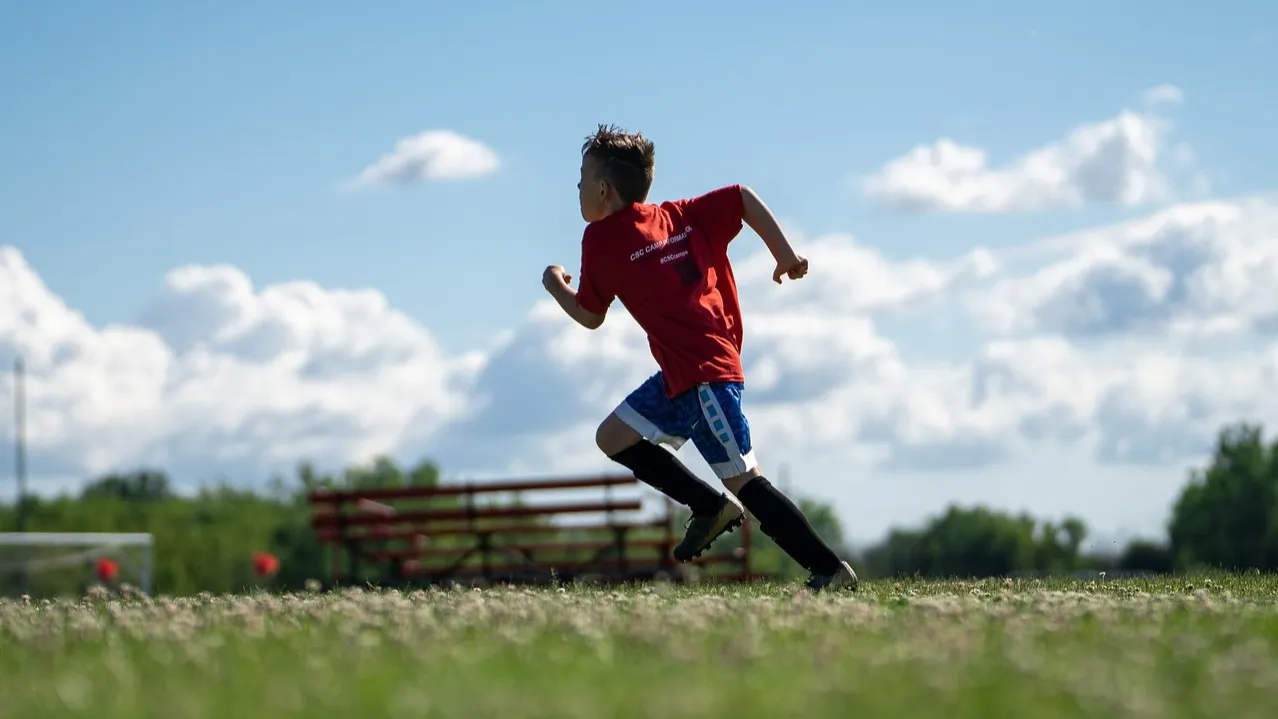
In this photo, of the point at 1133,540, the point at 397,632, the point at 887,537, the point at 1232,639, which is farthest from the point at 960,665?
the point at 887,537

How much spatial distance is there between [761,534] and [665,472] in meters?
96.3

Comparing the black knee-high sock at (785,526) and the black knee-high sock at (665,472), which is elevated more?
the black knee-high sock at (665,472)

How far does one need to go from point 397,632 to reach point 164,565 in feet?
350

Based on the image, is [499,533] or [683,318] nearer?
[683,318]

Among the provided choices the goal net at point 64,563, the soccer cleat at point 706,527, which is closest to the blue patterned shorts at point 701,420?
the soccer cleat at point 706,527

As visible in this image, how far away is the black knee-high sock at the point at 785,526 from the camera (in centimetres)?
855

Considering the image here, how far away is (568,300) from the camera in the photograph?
28.5 ft

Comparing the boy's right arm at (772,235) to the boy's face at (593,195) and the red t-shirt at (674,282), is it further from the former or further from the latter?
the boy's face at (593,195)

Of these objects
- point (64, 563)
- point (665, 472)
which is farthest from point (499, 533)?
point (64, 563)

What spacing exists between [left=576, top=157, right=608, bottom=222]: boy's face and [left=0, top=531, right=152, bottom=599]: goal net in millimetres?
40895

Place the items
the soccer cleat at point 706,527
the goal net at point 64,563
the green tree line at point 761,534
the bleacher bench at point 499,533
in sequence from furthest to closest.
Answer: the green tree line at point 761,534
the goal net at point 64,563
the bleacher bench at point 499,533
the soccer cleat at point 706,527

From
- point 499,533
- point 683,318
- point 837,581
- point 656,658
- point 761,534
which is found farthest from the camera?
point 761,534

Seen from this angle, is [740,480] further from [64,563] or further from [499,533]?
[64,563]

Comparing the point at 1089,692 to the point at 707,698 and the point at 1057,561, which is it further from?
the point at 1057,561
